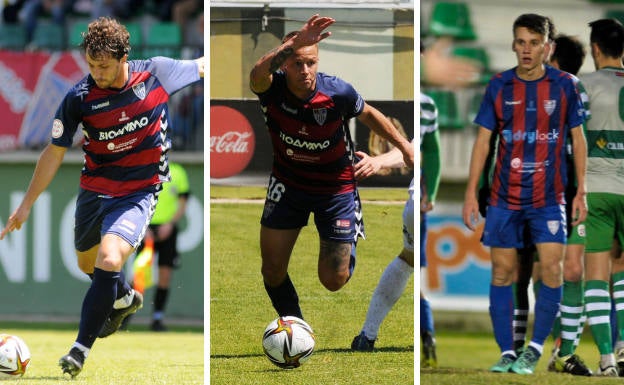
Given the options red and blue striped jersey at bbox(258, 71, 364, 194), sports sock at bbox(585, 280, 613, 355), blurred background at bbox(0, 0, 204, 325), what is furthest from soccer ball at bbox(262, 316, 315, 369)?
blurred background at bbox(0, 0, 204, 325)

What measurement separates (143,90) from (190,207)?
19.9 feet

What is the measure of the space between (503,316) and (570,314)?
64cm

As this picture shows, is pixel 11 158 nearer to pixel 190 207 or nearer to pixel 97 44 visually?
pixel 190 207

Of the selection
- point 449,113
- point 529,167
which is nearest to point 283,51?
point 529,167

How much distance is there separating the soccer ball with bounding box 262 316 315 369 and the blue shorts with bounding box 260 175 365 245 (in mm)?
470

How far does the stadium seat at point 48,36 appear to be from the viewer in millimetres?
12867

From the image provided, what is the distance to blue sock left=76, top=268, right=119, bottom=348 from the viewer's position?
6.05m

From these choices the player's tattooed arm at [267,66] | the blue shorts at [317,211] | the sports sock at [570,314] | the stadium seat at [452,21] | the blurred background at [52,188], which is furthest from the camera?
the stadium seat at [452,21]

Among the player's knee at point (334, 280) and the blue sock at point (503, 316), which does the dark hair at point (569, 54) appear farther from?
the player's knee at point (334, 280)

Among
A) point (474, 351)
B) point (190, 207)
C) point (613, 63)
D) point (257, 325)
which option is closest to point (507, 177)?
point (613, 63)

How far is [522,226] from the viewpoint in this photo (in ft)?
22.1

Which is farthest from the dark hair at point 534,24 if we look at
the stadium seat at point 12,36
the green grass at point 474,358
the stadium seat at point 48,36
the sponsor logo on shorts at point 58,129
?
the stadium seat at point 12,36

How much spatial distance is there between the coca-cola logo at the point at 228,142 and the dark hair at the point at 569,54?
2568 millimetres

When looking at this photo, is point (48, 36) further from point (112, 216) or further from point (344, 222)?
point (344, 222)
